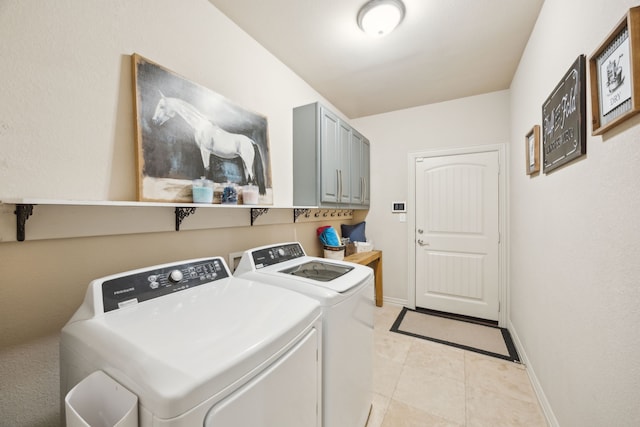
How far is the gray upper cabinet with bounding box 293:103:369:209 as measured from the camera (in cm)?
223

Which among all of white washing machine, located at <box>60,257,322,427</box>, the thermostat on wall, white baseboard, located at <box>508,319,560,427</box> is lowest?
white baseboard, located at <box>508,319,560,427</box>

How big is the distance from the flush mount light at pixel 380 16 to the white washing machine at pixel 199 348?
1840 mm

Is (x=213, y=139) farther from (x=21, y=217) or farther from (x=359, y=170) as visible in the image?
(x=359, y=170)

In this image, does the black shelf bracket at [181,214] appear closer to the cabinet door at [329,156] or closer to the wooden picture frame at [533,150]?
the cabinet door at [329,156]

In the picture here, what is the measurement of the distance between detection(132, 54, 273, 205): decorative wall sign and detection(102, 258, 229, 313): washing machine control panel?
14.9 inches

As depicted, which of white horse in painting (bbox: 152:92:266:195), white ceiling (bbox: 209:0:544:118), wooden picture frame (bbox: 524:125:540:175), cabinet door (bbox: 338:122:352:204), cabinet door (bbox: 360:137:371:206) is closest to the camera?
white horse in painting (bbox: 152:92:266:195)

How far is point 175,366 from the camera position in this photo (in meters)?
0.58

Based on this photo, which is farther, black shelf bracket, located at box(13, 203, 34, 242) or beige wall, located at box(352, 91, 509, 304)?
beige wall, located at box(352, 91, 509, 304)

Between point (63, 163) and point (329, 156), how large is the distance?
6.04 ft

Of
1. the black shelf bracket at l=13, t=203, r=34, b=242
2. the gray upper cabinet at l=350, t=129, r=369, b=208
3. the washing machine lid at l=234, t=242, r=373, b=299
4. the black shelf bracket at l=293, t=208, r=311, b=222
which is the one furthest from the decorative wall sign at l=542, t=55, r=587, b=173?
the black shelf bracket at l=13, t=203, r=34, b=242

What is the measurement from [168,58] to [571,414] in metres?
2.75

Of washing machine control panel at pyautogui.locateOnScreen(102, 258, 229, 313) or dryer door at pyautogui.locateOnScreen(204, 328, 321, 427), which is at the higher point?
washing machine control panel at pyautogui.locateOnScreen(102, 258, 229, 313)

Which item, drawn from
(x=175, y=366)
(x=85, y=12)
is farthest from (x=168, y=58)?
(x=175, y=366)

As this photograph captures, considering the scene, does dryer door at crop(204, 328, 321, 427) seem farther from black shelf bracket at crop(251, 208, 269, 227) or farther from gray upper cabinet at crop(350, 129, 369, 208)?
gray upper cabinet at crop(350, 129, 369, 208)
